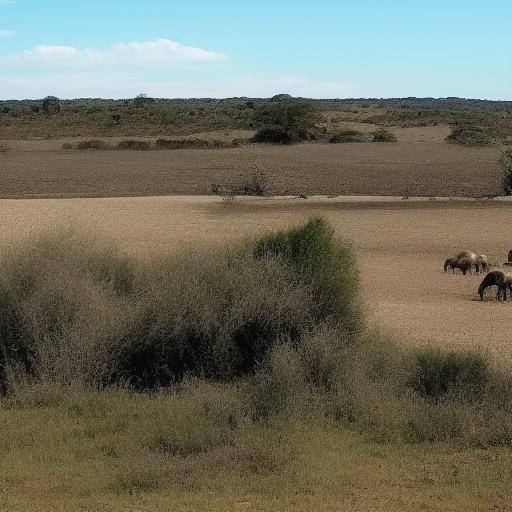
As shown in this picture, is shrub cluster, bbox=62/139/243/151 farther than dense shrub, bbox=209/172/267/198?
Yes

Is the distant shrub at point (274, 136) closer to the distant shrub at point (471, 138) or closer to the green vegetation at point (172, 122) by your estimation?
the green vegetation at point (172, 122)

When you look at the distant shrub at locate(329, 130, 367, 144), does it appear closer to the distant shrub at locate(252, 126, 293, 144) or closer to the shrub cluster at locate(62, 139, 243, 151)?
the distant shrub at locate(252, 126, 293, 144)

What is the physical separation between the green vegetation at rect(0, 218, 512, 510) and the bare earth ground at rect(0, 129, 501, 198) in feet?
86.8

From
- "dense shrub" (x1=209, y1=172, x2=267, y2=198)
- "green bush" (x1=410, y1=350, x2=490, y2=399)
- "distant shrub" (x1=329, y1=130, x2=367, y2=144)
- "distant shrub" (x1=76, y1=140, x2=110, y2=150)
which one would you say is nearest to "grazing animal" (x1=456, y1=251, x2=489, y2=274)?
"green bush" (x1=410, y1=350, x2=490, y2=399)

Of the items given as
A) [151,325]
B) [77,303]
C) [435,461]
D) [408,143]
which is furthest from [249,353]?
[408,143]

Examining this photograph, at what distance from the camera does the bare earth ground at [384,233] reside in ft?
52.2

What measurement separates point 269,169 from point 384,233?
71.4 feet

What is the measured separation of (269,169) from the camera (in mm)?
49438

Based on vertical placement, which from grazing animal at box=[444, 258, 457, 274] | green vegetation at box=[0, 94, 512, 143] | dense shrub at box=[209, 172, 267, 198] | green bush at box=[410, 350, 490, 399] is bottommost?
grazing animal at box=[444, 258, 457, 274]

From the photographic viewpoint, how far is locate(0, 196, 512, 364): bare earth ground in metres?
15.9

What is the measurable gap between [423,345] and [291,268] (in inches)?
89.8

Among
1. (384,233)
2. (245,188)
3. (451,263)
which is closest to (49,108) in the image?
(245,188)

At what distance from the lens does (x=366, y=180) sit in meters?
44.7

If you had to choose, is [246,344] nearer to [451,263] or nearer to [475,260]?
[451,263]
